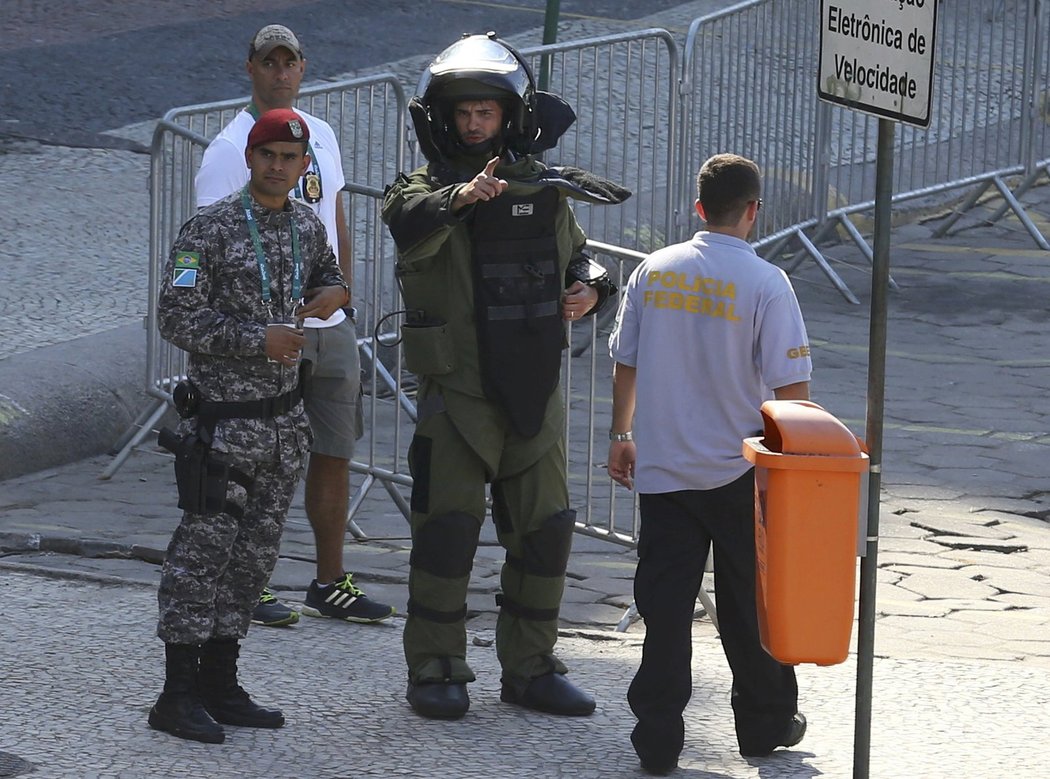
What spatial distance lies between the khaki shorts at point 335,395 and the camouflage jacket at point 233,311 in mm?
1008

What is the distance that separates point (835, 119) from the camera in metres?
12.4

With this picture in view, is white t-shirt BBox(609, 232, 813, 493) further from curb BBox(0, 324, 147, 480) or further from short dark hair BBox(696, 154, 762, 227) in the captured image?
curb BBox(0, 324, 147, 480)

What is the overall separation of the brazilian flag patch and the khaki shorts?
1.20 metres

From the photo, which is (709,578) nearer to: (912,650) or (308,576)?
(912,650)

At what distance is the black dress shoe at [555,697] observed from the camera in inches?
215

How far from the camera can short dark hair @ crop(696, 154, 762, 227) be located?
199 inches

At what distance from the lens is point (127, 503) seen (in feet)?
25.4

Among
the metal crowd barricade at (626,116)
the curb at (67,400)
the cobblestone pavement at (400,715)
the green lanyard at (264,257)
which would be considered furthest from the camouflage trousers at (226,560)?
the metal crowd barricade at (626,116)

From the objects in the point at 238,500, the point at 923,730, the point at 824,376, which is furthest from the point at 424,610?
the point at 824,376

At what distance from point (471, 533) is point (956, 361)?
18.6 ft

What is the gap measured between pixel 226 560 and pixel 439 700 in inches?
28.4

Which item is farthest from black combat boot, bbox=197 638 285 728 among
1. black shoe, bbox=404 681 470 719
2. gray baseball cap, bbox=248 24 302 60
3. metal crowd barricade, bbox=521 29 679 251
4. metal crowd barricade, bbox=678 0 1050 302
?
metal crowd barricade, bbox=678 0 1050 302

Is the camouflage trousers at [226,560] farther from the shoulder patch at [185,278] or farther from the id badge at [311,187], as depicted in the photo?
the id badge at [311,187]

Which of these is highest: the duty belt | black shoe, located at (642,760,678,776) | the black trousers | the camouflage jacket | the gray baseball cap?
the gray baseball cap
